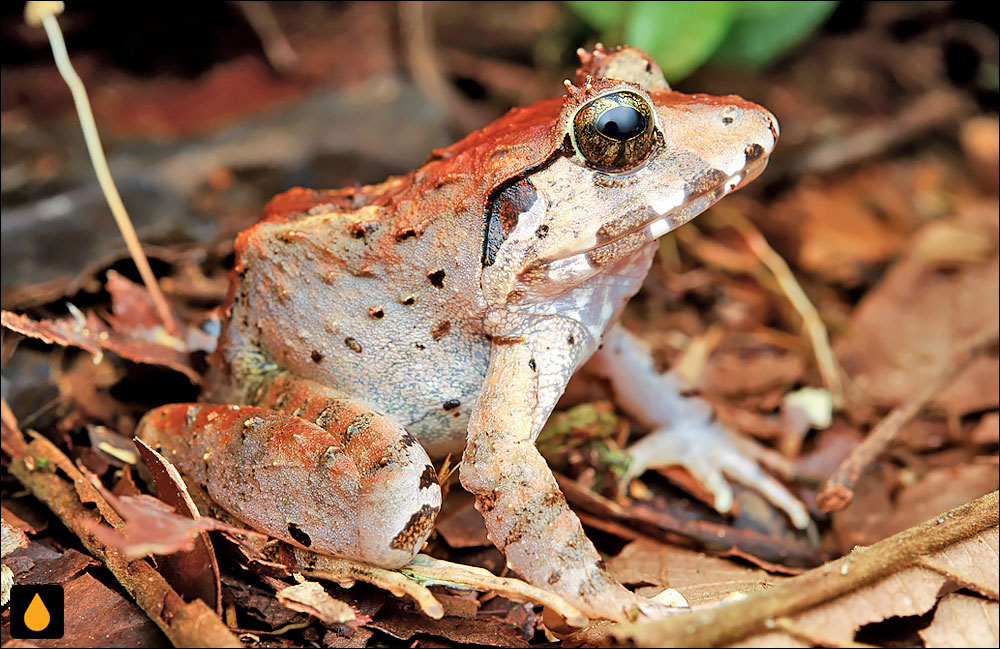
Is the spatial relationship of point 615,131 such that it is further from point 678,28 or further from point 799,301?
point 799,301

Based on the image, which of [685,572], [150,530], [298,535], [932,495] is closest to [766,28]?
[932,495]

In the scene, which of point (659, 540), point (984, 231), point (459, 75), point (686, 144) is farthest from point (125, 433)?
point (984, 231)

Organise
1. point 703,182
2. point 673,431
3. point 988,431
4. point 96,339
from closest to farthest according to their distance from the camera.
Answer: point 703,182
point 96,339
point 988,431
point 673,431

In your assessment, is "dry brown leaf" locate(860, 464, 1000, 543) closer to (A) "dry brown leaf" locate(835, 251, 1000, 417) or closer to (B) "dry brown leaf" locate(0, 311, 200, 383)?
(A) "dry brown leaf" locate(835, 251, 1000, 417)

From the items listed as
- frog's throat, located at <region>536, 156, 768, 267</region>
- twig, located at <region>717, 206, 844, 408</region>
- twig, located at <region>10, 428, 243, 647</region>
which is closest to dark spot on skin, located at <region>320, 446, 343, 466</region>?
twig, located at <region>10, 428, 243, 647</region>

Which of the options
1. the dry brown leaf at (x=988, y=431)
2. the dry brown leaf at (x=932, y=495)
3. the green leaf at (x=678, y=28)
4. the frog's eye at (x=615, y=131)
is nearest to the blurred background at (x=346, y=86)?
the green leaf at (x=678, y=28)

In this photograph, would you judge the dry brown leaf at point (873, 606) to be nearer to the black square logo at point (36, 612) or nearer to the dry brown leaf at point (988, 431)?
the dry brown leaf at point (988, 431)
